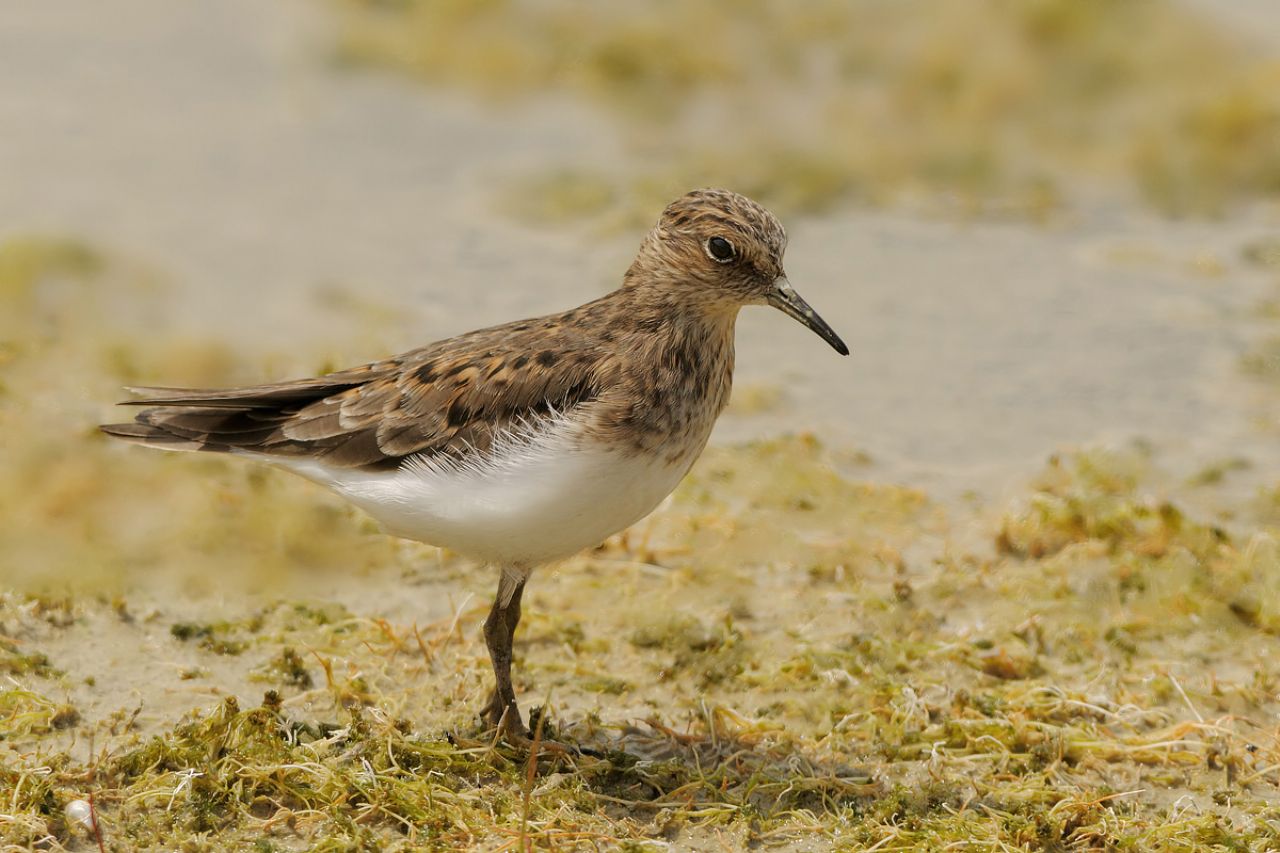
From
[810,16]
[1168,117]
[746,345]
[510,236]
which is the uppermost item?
[810,16]

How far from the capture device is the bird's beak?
6.91m

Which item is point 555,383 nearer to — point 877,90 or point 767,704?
point 767,704

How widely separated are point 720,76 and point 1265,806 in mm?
10239

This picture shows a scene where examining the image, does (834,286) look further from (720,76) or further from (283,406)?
(283,406)

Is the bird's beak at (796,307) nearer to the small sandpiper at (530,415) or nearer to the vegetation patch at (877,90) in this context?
the small sandpiper at (530,415)

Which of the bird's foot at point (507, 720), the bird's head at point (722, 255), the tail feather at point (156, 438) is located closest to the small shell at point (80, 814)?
the tail feather at point (156, 438)

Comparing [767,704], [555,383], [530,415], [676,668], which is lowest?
[767,704]

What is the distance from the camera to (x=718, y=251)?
6.80 meters

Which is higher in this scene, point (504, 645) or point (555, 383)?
point (555, 383)

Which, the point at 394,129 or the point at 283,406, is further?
the point at 394,129

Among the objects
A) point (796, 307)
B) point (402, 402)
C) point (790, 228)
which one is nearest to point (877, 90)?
point (790, 228)

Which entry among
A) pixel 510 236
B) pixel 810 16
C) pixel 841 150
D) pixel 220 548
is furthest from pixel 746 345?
pixel 810 16

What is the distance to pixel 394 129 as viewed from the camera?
569 inches

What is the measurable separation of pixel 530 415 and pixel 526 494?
1.20ft
